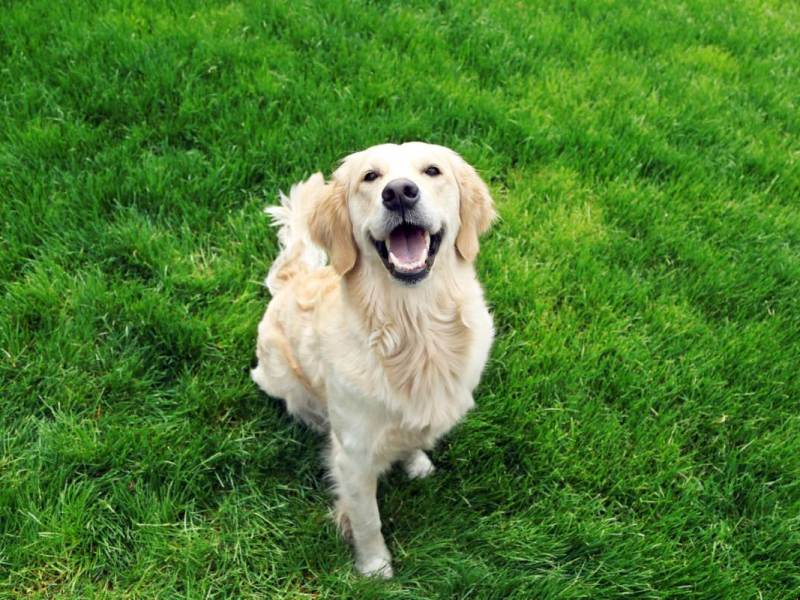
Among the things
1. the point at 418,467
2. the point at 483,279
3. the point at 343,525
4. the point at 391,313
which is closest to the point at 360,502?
the point at 343,525

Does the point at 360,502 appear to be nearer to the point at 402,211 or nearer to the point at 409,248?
the point at 409,248

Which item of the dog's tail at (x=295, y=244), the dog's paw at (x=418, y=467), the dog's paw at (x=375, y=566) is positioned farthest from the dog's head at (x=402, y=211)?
the dog's paw at (x=375, y=566)

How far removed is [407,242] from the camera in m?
2.21

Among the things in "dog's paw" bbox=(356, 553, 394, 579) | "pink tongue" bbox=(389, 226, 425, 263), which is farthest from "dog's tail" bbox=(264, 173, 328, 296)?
"dog's paw" bbox=(356, 553, 394, 579)

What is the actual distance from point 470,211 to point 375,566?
4.46ft

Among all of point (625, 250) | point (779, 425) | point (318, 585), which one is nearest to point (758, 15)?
point (625, 250)

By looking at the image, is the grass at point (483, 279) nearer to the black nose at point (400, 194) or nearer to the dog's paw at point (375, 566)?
the dog's paw at point (375, 566)

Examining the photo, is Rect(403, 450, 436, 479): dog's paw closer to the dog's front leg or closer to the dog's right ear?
the dog's front leg

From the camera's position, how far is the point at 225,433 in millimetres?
2750

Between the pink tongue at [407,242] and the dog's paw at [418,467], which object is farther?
the dog's paw at [418,467]

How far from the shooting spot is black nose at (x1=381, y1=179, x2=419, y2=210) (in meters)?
2.04

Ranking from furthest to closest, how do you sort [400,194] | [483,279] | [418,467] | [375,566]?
[483,279] → [418,467] → [375,566] → [400,194]

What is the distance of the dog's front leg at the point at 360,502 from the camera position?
2.30m

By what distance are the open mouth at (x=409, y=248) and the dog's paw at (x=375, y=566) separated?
1.09 meters
